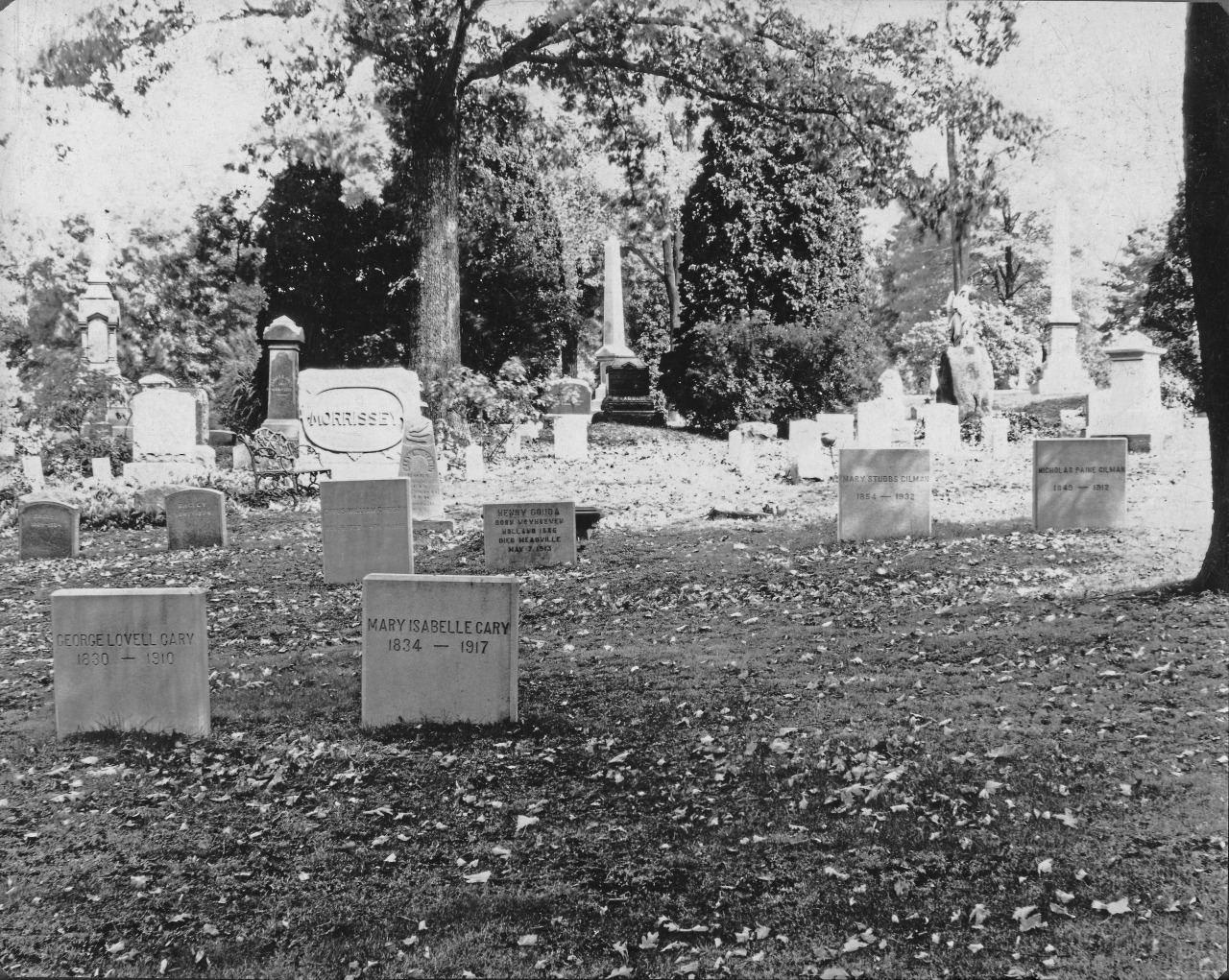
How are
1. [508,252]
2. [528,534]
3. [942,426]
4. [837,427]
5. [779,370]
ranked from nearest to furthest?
[528,534] < [508,252] < [942,426] < [837,427] < [779,370]

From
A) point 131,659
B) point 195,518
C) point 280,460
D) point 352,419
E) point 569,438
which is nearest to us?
point 131,659

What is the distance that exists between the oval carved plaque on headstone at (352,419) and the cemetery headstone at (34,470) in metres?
3.11

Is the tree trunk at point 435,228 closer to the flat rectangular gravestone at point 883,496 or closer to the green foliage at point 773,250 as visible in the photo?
the flat rectangular gravestone at point 883,496

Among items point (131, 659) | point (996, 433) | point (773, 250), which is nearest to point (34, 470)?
point (131, 659)

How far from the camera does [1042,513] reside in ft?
25.9

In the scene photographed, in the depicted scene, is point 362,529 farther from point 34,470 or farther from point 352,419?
point 34,470

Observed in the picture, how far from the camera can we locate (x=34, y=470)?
10531 millimetres

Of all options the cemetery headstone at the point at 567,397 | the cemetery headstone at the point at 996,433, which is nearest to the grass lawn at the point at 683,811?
the cemetery headstone at the point at 567,397

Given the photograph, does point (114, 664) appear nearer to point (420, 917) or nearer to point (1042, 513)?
point (420, 917)

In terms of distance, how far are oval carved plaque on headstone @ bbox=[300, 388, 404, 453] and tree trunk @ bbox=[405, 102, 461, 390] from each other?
94.2 inches

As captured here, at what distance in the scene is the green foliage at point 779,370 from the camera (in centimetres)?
1767

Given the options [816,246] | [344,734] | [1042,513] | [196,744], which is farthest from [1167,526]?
[816,246]

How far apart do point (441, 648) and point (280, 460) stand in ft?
26.1

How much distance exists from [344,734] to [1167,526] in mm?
5778
